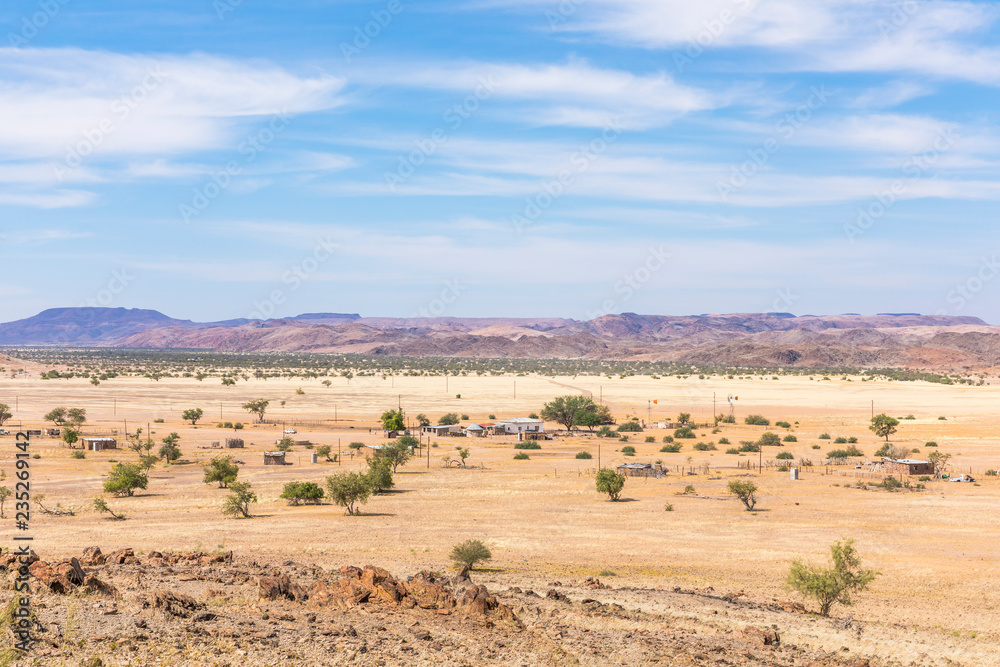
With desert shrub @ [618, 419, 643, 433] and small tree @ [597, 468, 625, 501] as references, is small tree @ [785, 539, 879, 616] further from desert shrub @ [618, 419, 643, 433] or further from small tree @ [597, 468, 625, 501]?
desert shrub @ [618, 419, 643, 433]

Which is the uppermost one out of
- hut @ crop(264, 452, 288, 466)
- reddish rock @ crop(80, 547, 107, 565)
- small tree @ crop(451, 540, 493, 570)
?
reddish rock @ crop(80, 547, 107, 565)

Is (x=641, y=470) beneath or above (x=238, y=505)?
beneath

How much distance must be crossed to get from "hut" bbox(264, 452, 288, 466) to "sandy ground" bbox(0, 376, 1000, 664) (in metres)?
0.94

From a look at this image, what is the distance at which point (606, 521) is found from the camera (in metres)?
37.3

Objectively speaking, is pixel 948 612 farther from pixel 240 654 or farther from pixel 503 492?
pixel 503 492

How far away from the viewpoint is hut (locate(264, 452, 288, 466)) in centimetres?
5578

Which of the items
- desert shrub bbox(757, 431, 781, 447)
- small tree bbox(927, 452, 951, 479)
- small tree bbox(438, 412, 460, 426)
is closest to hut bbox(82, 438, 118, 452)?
small tree bbox(438, 412, 460, 426)

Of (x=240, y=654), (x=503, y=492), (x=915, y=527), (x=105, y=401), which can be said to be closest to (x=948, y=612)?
(x=915, y=527)

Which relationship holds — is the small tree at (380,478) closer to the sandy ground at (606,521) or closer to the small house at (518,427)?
the sandy ground at (606,521)

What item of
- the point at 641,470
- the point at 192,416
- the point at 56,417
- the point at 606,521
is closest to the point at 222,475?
the point at 606,521

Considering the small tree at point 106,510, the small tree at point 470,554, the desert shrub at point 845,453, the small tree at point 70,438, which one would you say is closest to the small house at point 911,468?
the desert shrub at point 845,453

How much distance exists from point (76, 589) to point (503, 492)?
29895mm

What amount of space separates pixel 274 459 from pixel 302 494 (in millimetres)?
15453

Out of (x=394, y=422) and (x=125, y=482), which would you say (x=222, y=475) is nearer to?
(x=125, y=482)
